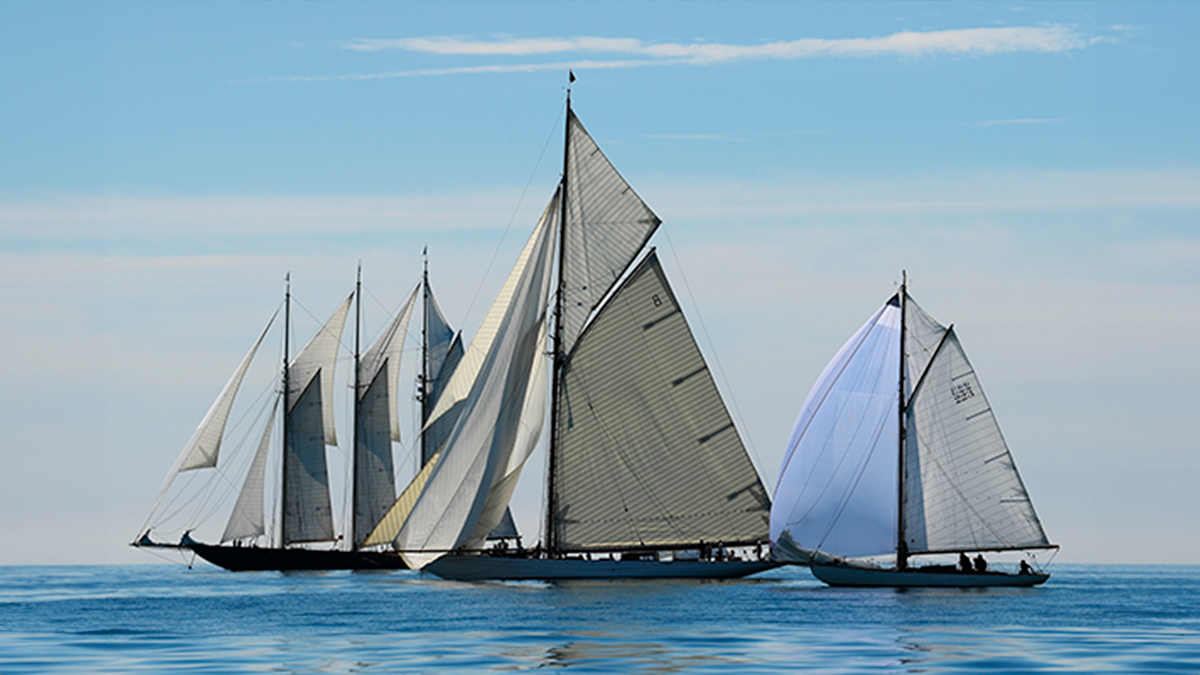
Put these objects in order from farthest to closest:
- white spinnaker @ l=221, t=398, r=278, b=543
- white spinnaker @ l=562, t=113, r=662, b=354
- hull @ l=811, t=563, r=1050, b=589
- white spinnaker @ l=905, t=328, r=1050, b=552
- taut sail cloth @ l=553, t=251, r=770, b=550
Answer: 1. white spinnaker @ l=221, t=398, r=278, b=543
2. hull @ l=811, t=563, r=1050, b=589
3. white spinnaker @ l=562, t=113, r=662, b=354
4. taut sail cloth @ l=553, t=251, r=770, b=550
5. white spinnaker @ l=905, t=328, r=1050, b=552

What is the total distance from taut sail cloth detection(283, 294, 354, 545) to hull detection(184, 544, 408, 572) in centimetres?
107

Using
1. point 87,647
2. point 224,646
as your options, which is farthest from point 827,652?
point 87,647

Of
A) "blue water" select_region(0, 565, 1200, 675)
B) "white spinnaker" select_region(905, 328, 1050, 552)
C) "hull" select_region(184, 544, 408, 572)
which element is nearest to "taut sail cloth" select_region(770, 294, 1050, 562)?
"white spinnaker" select_region(905, 328, 1050, 552)

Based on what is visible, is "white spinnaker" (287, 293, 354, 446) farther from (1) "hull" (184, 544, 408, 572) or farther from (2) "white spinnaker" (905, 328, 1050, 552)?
(2) "white spinnaker" (905, 328, 1050, 552)

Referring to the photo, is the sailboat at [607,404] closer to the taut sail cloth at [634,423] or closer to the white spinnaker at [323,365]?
the taut sail cloth at [634,423]

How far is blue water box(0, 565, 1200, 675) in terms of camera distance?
45169mm

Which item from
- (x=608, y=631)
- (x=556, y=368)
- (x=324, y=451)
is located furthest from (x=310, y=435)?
(x=608, y=631)

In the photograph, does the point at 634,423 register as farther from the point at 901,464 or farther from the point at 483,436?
the point at 901,464

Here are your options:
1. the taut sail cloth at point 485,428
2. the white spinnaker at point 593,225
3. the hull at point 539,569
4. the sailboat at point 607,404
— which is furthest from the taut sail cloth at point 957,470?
the taut sail cloth at point 485,428

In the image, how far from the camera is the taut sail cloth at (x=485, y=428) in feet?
232

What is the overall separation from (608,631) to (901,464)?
1006 inches

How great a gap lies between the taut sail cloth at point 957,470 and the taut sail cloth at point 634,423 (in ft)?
Answer: 28.5

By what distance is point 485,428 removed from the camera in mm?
71062

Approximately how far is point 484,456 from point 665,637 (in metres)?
21.4
